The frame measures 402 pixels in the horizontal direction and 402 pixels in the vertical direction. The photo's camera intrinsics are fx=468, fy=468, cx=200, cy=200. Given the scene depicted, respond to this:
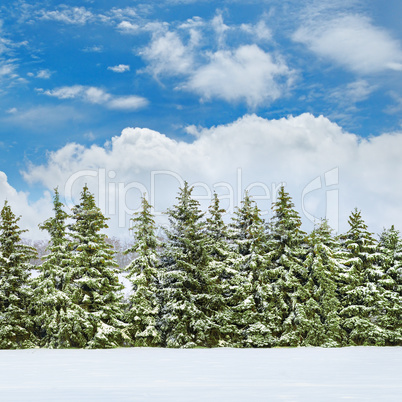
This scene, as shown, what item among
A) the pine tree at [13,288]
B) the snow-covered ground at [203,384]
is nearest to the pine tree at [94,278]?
the pine tree at [13,288]

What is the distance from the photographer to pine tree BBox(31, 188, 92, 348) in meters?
33.5

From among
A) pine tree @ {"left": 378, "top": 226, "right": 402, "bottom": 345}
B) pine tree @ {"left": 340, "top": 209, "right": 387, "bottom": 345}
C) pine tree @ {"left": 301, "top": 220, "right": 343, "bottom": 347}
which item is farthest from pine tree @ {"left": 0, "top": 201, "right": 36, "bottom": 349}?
pine tree @ {"left": 378, "top": 226, "right": 402, "bottom": 345}

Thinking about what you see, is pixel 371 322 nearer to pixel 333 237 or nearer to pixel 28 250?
pixel 333 237

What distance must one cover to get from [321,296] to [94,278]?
58.1 ft

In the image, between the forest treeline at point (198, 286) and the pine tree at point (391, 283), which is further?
the pine tree at point (391, 283)

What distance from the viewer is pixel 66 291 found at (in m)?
34.5

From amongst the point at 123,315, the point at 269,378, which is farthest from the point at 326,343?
the point at 269,378

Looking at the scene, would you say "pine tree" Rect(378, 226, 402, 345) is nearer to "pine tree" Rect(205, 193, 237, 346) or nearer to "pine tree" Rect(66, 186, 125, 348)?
"pine tree" Rect(205, 193, 237, 346)

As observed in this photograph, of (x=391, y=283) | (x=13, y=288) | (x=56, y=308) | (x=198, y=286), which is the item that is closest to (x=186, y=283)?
(x=198, y=286)

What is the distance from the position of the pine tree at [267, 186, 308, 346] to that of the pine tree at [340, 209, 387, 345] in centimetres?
371

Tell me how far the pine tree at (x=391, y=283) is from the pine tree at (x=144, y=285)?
1824 centimetres

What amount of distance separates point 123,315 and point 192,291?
554cm

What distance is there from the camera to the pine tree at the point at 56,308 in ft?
110

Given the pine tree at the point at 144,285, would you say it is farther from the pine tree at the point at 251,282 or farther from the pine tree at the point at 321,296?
the pine tree at the point at 321,296
